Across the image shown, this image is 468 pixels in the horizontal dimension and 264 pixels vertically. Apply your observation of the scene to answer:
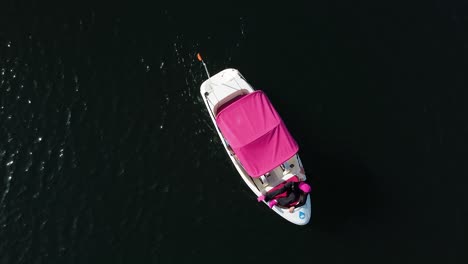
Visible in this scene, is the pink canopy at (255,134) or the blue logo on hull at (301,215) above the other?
the pink canopy at (255,134)

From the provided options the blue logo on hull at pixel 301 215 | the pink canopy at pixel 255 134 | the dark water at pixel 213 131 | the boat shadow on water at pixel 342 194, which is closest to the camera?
the pink canopy at pixel 255 134

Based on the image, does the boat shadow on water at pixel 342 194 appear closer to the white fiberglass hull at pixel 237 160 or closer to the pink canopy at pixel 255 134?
the white fiberglass hull at pixel 237 160

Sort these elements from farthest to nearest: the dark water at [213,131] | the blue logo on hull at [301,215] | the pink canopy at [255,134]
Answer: the dark water at [213,131] → the blue logo on hull at [301,215] → the pink canopy at [255,134]

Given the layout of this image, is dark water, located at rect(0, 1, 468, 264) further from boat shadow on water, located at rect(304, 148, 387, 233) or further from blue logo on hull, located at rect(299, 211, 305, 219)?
blue logo on hull, located at rect(299, 211, 305, 219)

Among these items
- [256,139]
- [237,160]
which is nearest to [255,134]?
[256,139]

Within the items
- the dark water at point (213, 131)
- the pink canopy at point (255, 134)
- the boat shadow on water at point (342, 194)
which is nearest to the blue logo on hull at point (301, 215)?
the dark water at point (213, 131)

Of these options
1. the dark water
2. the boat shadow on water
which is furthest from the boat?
the boat shadow on water
